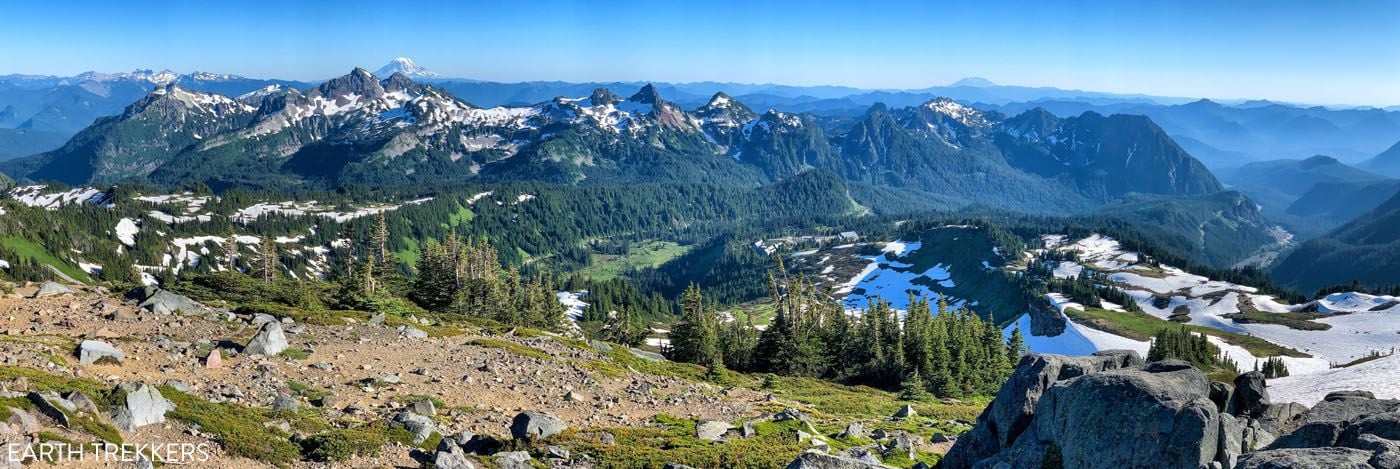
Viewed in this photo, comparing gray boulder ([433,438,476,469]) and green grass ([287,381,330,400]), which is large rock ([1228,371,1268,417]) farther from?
green grass ([287,381,330,400])

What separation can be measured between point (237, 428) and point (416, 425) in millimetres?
6020

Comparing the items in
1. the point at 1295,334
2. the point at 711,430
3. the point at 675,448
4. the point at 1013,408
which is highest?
the point at 1013,408

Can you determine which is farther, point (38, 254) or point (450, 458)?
point (38, 254)

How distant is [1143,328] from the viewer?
5906 inches

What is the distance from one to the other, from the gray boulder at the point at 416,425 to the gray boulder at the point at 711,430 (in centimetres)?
1271

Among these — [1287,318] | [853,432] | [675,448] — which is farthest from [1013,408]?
[1287,318]

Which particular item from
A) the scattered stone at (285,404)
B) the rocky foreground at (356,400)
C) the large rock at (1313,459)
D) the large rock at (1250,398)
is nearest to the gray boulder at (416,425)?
the rocky foreground at (356,400)

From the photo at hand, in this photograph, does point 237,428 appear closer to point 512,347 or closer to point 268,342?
point 268,342

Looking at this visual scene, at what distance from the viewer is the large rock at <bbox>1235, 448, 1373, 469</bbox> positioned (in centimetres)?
1688

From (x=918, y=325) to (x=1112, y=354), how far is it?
171ft

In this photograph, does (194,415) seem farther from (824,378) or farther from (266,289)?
(824,378)

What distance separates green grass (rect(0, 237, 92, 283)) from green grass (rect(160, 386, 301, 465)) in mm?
176260

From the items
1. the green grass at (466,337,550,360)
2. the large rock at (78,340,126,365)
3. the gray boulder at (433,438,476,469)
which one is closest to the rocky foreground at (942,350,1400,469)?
the gray boulder at (433,438,476,469)

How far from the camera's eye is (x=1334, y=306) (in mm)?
159625
